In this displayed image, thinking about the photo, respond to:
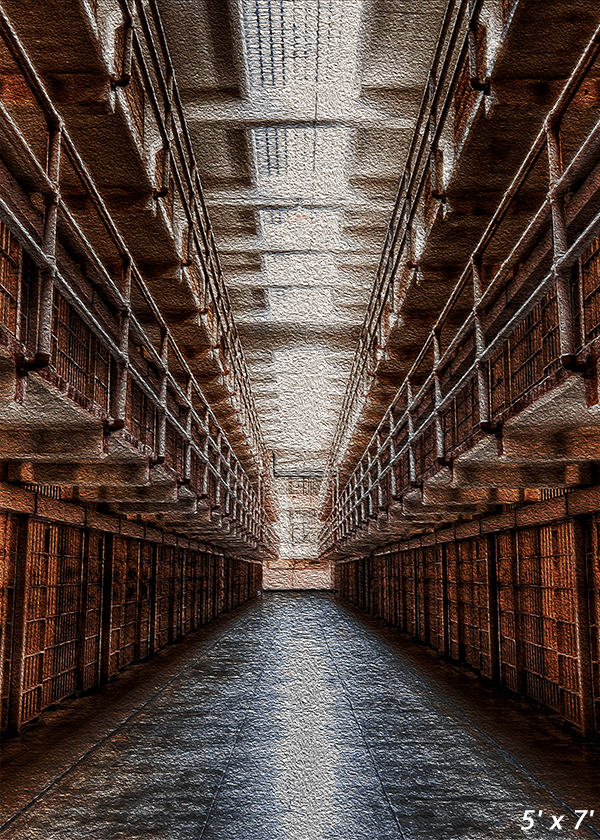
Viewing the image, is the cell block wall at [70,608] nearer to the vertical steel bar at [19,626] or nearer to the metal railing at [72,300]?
the vertical steel bar at [19,626]

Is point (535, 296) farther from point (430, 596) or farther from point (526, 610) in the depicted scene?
point (430, 596)

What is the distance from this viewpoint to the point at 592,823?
508 cm

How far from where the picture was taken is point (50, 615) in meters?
8.64

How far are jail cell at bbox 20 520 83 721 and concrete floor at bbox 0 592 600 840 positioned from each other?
12.4 inches

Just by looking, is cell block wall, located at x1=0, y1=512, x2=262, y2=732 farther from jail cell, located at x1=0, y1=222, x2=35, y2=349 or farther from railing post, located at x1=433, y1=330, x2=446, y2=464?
railing post, located at x1=433, y1=330, x2=446, y2=464

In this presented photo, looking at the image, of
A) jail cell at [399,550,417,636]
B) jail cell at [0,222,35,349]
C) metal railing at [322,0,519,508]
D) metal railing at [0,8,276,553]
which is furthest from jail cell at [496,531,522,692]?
jail cell at [0,222,35,349]

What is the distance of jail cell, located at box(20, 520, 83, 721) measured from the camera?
800cm

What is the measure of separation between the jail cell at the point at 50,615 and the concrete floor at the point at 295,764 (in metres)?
0.31

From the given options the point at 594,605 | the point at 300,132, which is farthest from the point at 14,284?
the point at 300,132

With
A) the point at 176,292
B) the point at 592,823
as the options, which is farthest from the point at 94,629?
the point at 592,823

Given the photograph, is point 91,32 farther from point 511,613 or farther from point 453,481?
point 511,613

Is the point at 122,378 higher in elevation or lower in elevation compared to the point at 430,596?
higher

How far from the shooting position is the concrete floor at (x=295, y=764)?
16.7ft

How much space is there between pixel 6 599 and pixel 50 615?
1.26 meters
